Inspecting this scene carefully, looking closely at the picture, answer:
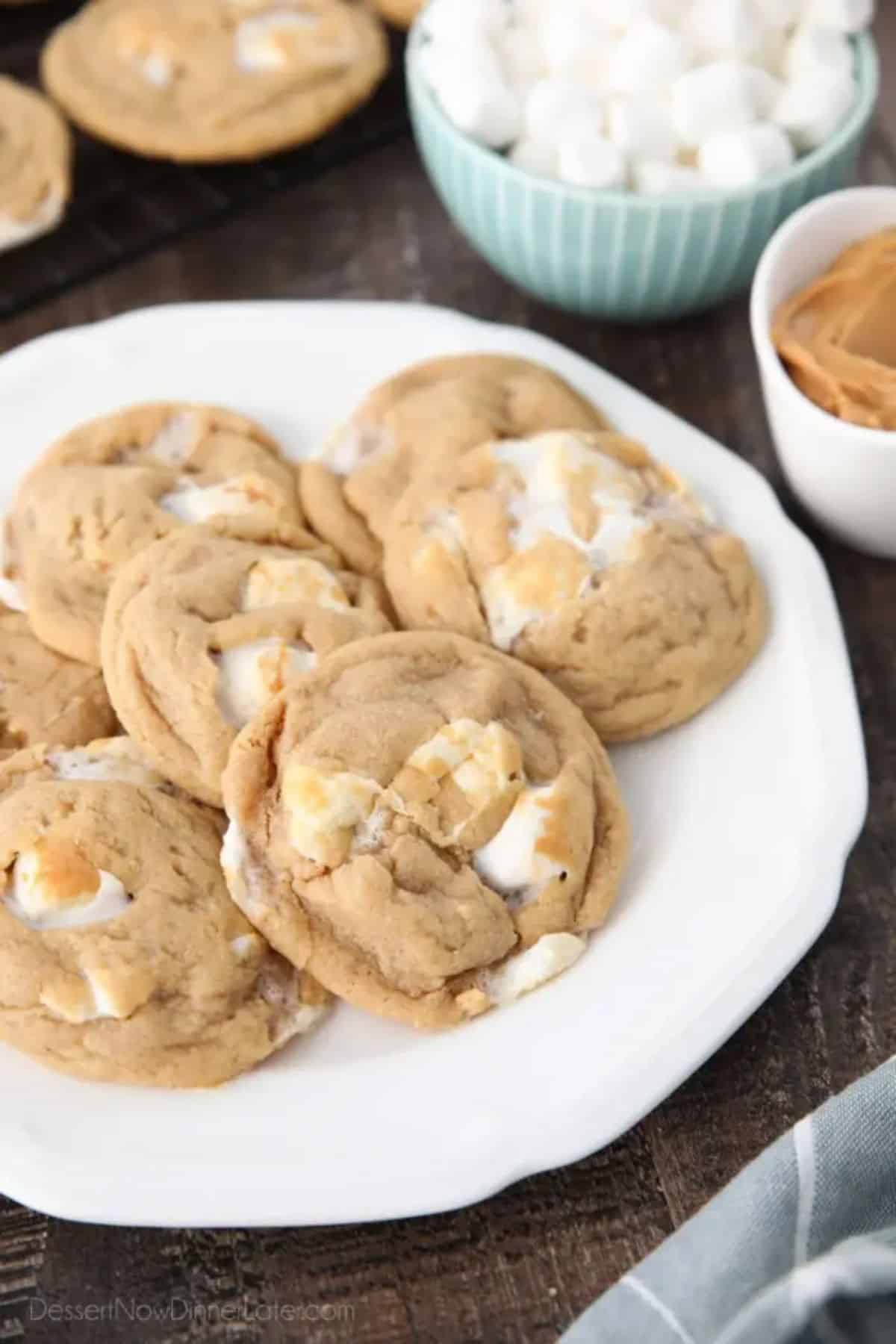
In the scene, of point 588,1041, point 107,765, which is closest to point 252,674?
point 107,765

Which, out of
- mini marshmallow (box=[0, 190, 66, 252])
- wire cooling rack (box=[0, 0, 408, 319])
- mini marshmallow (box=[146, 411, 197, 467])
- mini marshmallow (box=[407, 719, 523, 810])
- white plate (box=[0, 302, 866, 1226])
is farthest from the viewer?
wire cooling rack (box=[0, 0, 408, 319])

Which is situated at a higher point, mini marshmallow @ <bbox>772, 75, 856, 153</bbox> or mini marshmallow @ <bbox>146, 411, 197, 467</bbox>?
mini marshmallow @ <bbox>772, 75, 856, 153</bbox>

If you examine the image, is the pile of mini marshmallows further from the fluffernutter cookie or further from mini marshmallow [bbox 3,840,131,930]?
mini marshmallow [bbox 3,840,131,930]

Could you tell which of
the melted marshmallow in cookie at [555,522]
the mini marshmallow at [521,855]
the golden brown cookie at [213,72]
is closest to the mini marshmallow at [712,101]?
the melted marshmallow in cookie at [555,522]

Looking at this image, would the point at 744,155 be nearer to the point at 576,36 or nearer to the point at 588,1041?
the point at 576,36

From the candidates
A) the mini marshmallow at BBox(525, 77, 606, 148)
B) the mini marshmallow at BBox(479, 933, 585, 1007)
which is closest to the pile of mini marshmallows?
the mini marshmallow at BBox(525, 77, 606, 148)
